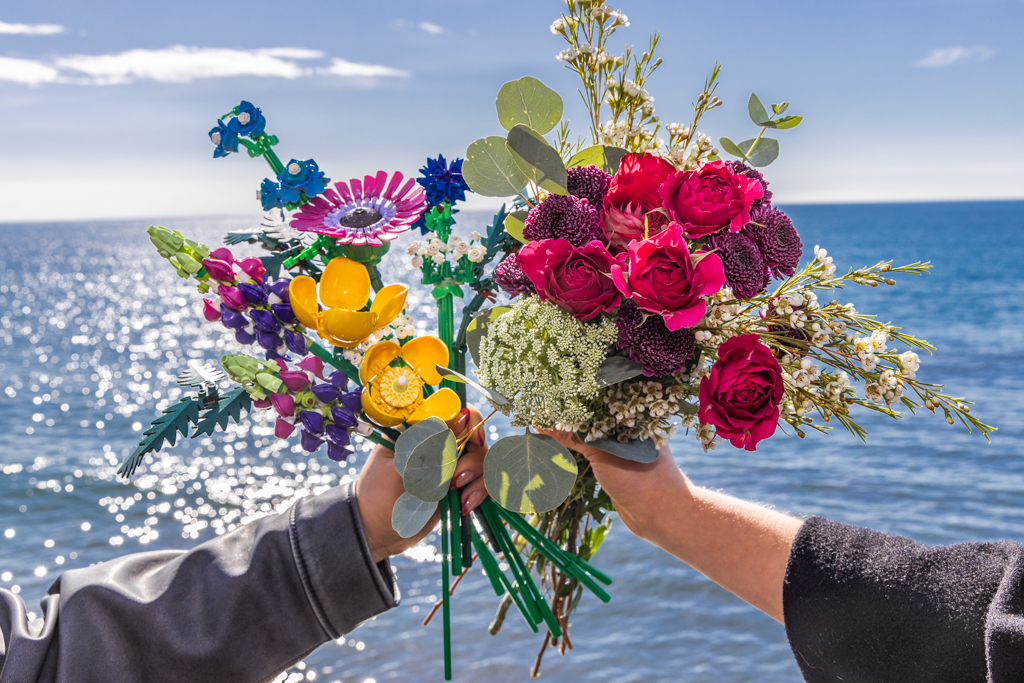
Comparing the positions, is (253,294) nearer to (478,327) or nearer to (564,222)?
(478,327)

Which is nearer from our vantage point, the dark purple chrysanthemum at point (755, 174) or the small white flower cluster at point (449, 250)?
the dark purple chrysanthemum at point (755, 174)

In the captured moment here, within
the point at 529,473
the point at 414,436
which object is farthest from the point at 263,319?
the point at 529,473

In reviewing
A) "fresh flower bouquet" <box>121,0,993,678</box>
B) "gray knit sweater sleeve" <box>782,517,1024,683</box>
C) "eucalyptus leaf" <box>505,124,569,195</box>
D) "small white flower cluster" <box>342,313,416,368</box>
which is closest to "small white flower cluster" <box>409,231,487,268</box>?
"fresh flower bouquet" <box>121,0,993,678</box>

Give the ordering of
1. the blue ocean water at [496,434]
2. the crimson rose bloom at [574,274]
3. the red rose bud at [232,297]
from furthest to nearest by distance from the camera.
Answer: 1. the blue ocean water at [496,434]
2. the red rose bud at [232,297]
3. the crimson rose bloom at [574,274]

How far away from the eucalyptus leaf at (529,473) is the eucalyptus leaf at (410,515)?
0.50 ft

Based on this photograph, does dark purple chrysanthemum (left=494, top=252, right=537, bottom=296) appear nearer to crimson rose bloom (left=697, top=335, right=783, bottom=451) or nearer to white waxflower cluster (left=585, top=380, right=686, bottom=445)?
white waxflower cluster (left=585, top=380, right=686, bottom=445)

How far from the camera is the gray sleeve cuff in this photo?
143 centimetres

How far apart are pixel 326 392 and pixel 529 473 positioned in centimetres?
46

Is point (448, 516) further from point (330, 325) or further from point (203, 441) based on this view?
point (203, 441)

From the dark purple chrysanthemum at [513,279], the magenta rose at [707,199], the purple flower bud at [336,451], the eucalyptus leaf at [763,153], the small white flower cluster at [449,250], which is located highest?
the eucalyptus leaf at [763,153]

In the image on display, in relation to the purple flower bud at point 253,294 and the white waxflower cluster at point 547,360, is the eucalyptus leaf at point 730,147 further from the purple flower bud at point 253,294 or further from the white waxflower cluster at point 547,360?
the purple flower bud at point 253,294

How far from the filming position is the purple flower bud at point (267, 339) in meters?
1.40

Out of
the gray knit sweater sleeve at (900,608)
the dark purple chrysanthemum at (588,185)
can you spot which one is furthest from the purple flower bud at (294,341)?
the gray knit sweater sleeve at (900,608)

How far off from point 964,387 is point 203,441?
588 inches
